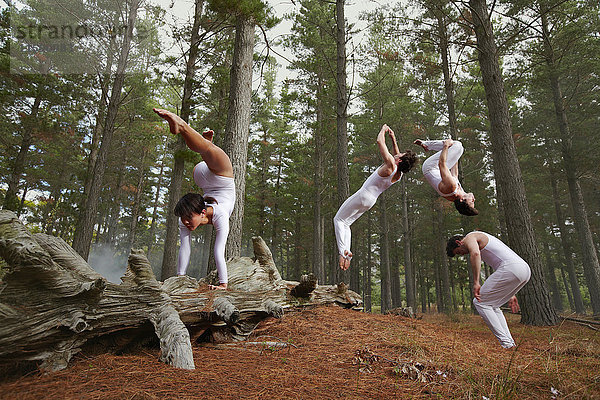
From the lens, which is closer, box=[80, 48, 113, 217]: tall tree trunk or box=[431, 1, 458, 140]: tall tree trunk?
box=[431, 1, 458, 140]: tall tree trunk

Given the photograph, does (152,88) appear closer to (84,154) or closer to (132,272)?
(84,154)

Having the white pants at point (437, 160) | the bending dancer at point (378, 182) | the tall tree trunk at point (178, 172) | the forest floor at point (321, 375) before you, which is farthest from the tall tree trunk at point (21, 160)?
the white pants at point (437, 160)

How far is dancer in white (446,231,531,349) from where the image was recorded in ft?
13.5

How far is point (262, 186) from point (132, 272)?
20514mm

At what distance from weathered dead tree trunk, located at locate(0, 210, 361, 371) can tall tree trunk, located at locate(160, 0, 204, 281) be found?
271 inches

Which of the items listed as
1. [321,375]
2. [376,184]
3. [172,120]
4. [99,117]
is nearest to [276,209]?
[99,117]

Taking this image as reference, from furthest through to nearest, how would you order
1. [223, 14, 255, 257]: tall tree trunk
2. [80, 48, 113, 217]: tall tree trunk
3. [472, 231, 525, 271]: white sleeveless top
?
1. [80, 48, 113, 217]: tall tree trunk
2. [223, 14, 255, 257]: tall tree trunk
3. [472, 231, 525, 271]: white sleeveless top

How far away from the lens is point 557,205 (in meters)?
18.6

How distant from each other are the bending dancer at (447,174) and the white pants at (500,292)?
92 cm

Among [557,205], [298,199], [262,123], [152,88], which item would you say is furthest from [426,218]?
[152,88]

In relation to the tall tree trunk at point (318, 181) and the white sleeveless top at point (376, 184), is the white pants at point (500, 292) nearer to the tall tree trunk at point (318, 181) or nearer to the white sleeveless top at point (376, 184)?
the white sleeveless top at point (376, 184)

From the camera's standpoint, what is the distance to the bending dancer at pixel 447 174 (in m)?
4.09

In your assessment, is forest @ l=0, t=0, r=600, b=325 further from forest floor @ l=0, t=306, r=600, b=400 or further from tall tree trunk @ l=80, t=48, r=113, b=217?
forest floor @ l=0, t=306, r=600, b=400

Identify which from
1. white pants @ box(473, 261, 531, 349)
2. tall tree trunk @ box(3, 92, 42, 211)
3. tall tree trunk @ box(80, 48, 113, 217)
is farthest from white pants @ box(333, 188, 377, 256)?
tall tree trunk @ box(3, 92, 42, 211)
